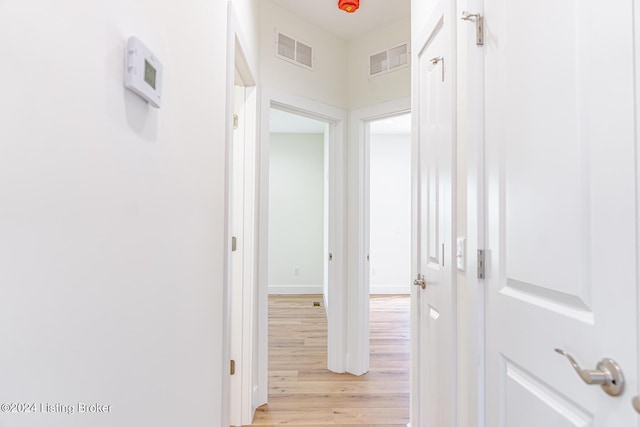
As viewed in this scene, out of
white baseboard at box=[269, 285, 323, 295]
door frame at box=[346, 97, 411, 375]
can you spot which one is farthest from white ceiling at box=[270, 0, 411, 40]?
white baseboard at box=[269, 285, 323, 295]

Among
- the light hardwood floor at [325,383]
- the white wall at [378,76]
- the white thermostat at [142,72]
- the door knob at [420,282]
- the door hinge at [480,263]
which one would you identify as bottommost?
the light hardwood floor at [325,383]

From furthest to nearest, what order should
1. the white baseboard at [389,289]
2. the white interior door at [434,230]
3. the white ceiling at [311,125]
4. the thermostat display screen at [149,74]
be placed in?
the white baseboard at [389,289] < the white ceiling at [311,125] < the white interior door at [434,230] < the thermostat display screen at [149,74]

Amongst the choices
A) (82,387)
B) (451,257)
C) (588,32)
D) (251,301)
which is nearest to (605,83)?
(588,32)

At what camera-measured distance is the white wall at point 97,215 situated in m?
0.48

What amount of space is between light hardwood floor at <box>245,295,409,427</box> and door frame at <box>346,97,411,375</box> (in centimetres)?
20

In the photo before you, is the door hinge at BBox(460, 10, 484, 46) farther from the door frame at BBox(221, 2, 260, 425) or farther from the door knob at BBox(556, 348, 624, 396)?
the door frame at BBox(221, 2, 260, 425)

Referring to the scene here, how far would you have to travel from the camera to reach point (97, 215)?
63 cm

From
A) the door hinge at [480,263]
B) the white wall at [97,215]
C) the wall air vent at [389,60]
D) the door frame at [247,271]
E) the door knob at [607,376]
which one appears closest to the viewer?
the white wall at [97,215]

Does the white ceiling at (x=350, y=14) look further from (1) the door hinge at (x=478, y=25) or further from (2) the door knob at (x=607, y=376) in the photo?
(2) the door knob at (x=607, y=376)

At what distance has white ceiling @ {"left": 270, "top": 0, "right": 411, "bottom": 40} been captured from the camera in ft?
7.51

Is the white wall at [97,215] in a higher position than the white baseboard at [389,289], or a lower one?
higher

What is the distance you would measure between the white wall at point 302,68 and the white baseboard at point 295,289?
11.1 feet

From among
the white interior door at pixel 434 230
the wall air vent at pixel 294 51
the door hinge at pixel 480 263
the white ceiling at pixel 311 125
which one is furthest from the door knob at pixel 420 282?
the white ceiling at pixel 311 125

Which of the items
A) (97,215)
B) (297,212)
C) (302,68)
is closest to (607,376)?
(97,215)
